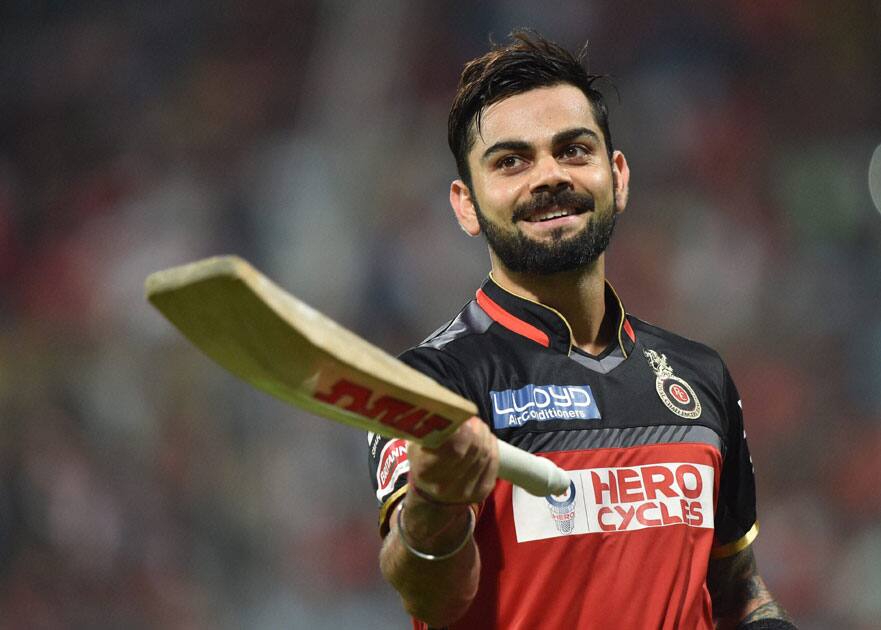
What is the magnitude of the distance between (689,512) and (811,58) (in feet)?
13.8

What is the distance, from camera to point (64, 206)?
17.6ft

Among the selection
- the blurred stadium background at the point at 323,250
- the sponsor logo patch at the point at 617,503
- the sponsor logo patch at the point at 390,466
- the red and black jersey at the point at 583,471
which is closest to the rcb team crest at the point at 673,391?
the red and black jersey at the point at 583,471

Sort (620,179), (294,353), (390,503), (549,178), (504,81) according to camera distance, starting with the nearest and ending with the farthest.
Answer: (294,353)
(390,503)
(549,178)
(504,81)
(620,179)

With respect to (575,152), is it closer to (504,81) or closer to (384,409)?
(504,81)

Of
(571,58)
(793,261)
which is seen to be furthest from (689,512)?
(793,261)

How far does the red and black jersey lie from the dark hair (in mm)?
322

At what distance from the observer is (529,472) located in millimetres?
1313

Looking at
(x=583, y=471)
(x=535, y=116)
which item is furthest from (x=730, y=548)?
(x=535, y=116)

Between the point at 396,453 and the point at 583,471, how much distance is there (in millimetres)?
336

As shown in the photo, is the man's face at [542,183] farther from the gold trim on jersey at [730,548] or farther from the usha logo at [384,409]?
the usha logo at [384,409]

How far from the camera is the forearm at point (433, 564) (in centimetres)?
136

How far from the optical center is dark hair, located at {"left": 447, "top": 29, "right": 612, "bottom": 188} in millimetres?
2068

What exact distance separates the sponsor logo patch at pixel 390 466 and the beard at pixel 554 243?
473 millimetres

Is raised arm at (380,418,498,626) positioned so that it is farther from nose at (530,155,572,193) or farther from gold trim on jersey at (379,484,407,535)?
nose at (530,155,572,193)
